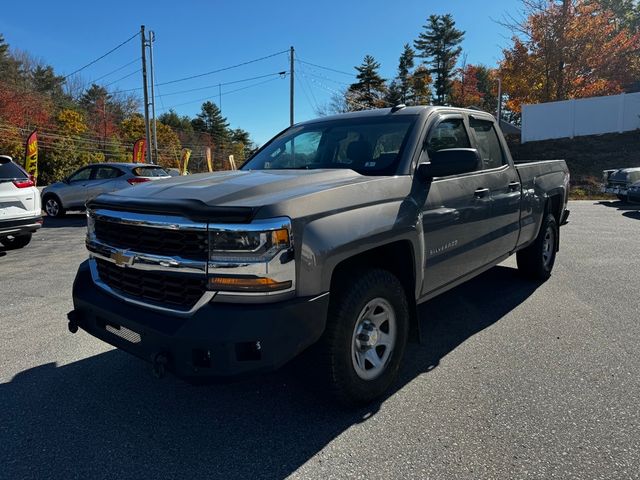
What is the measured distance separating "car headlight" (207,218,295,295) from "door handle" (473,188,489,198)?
2.15 metres

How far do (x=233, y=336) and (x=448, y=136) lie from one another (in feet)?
8.56

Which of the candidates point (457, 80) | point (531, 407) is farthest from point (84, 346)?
point (457, 80)

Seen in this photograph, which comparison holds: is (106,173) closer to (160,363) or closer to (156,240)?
(156,240)

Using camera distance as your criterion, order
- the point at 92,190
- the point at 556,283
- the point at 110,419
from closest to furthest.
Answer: the point at 110,419 < the point at 556,283 < the point at 92,190

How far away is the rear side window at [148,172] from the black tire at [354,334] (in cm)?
1114

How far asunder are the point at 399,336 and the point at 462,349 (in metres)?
1.00

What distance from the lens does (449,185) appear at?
11.7 ft

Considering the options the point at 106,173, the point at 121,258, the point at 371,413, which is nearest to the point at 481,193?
the point at 371,413

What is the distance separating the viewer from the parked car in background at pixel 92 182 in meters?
12.6

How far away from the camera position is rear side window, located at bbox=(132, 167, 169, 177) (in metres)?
12.6

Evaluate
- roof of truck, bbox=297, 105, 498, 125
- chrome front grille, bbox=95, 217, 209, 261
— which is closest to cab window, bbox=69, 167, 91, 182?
roof of truck, bbox=297, 105, 498, 125

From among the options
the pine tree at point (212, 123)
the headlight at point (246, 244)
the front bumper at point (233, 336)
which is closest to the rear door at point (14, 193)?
the front bumper at point (233, 336)

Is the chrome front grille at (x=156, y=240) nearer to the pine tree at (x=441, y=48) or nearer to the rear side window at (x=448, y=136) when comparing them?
the rear side window at (x=448, y=136)

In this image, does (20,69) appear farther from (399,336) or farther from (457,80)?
(399,336)
